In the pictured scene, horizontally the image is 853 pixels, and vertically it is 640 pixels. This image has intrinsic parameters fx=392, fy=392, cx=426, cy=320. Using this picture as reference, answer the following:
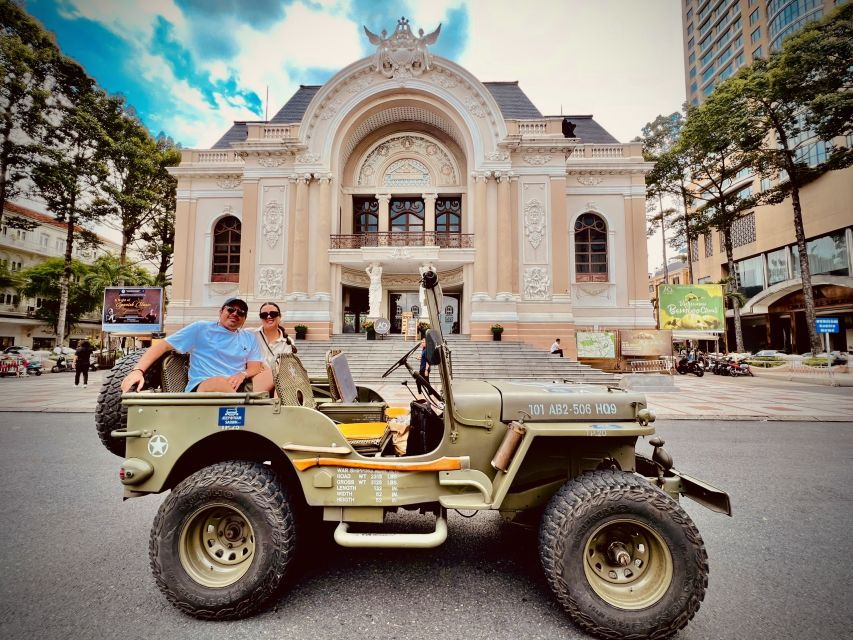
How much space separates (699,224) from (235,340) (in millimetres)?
33065

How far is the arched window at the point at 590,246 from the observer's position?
2244 centimetres

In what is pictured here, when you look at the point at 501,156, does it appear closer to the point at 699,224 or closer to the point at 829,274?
the point at 699,224

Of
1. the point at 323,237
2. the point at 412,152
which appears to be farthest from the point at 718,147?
the point at 323,237

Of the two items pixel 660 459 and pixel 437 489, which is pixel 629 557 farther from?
pixel 437 489

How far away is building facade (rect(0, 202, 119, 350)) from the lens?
1351 inches

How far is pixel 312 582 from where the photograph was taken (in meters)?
2.44

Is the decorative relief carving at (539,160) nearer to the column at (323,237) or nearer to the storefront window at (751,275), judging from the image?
the column at (323,237)

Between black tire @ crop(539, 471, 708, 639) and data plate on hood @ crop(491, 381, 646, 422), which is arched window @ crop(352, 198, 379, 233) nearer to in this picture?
data plate on hood @ crop(491, 381, 646, 422)

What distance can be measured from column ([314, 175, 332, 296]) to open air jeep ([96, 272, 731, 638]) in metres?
18.1

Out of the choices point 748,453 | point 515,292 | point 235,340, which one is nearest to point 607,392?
point 235,340

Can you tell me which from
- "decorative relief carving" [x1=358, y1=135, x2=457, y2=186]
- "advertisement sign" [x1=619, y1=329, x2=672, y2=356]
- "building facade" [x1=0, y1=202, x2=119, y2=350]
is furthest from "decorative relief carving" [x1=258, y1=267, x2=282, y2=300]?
"building facade" [x1=0, y1=202, x2=119, y2=350]

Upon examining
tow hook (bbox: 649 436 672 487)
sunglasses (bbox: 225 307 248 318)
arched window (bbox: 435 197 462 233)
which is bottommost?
tow hook (bbox: 649 436 672 487)

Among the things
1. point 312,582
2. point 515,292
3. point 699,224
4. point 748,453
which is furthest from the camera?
point 699,224

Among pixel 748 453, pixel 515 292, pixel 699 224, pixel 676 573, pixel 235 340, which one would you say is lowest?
pixel 748 453
